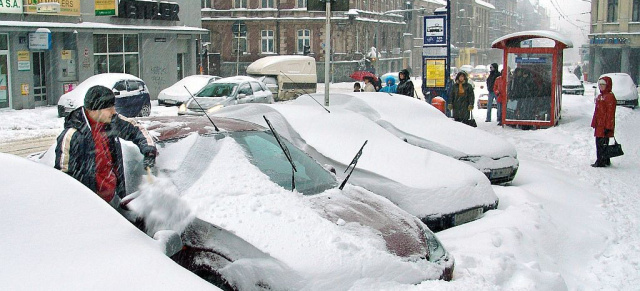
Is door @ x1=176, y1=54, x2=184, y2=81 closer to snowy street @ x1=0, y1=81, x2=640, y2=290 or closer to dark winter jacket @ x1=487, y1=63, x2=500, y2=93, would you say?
dark winter jacket @ x1=487, y1=63, x2=500, y2=93

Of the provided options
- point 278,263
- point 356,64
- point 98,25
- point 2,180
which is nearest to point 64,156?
point 2,180

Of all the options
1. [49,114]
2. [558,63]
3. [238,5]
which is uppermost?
[238,5]

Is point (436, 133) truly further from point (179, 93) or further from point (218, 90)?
point (179, 93)

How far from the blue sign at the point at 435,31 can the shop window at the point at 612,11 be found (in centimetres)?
3864

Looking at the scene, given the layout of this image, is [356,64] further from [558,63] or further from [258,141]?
[258,141]

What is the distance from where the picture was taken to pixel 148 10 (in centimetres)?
3200

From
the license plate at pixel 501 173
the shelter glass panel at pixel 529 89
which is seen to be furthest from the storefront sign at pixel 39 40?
the license plate at pixel 501 173

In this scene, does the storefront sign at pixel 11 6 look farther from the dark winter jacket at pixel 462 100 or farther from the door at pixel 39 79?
the dark winter jacket at pixel 462 100

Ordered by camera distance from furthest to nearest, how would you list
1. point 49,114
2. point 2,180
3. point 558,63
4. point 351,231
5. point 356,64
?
point 356,64 → point 49,114 → point 558,63 → point 351,231 → point 2,180

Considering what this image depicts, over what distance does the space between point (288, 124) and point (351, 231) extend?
12.2 feet

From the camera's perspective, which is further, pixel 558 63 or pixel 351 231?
pixel 558 63

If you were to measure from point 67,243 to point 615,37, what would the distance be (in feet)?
181

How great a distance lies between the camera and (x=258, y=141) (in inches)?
217

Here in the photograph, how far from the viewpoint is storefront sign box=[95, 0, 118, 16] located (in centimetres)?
2831
